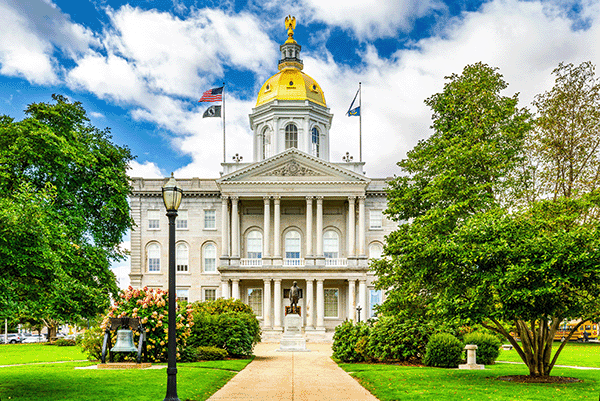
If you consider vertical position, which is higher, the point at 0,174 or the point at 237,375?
the point at 0,174

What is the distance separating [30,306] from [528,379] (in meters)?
15.0

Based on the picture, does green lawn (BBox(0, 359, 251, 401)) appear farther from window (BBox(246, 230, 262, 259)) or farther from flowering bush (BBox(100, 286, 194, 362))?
window (BBox(246, 230, 262, 259))

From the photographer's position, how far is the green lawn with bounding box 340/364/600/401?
15.9 meters

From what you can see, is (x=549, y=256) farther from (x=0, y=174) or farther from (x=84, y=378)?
(x=0, y=174)

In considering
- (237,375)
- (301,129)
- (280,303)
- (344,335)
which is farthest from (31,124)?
(301,129)

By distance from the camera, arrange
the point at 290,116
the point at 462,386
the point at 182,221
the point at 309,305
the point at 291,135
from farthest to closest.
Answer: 1. the point at 291,135
2. the point at 290,116
3. the point at 182,221
4. the point at 309,305
5. the point at 462,386

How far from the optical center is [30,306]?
14.9 metres

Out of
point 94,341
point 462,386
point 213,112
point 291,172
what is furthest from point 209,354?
point 291,172

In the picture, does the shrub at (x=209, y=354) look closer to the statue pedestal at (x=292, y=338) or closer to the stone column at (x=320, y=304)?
the statue pedestal at (x=292, y=338)

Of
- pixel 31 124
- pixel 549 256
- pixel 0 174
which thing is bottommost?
pixel 549 256

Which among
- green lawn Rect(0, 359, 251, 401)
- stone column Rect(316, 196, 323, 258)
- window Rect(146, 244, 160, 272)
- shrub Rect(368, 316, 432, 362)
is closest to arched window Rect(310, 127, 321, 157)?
stone column Rect(316, 196, 323, 258)

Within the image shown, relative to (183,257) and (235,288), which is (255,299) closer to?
(235,288)

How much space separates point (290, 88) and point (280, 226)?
16.6m

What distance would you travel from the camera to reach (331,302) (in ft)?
196
